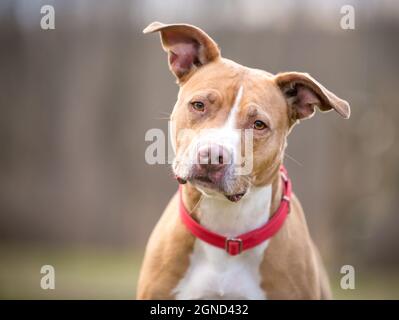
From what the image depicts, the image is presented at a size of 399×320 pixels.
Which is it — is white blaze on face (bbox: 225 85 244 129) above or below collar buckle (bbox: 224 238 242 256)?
above

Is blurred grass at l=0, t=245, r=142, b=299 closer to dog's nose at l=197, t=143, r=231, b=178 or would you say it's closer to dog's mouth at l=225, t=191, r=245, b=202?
dog's mouth at l=225, t=191, r=245, b=202

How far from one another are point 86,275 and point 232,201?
5.40 m

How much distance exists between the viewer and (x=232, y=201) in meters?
4.27

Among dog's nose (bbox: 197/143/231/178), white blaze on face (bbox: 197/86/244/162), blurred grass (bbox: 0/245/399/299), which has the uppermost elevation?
white blaze on face (bbox: 197/86/244/162)

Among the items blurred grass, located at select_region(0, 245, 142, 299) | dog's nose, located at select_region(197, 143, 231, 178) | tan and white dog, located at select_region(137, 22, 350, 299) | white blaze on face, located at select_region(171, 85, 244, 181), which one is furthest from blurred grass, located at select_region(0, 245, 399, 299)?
dog's nose, located at select_region(197, 143, 231, 178)

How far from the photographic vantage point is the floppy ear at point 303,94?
448 centimetres

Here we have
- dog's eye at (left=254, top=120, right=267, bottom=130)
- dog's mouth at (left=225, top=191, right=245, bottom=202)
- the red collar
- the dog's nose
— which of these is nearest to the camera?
the dog's nose

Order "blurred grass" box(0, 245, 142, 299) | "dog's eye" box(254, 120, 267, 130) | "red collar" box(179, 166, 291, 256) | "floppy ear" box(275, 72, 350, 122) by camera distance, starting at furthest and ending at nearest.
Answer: "blurred grass" box(0, 245, 142, 299) → "red collar" box(179, 166, 291, 256) → "floppy ear" box(275, 72, 350, 122) → "dog's eye" box(254, 120, 267, 130)

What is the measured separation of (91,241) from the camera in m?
9.64

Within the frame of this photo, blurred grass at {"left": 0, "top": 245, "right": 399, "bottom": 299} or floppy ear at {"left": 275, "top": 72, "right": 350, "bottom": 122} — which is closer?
floppy ear at {"left": 275, "top": 72, "right": 350, "bottom": 122}

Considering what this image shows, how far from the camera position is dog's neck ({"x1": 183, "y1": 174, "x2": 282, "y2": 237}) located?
4574mm

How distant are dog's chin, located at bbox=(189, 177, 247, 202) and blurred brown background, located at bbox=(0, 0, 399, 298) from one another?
480cm

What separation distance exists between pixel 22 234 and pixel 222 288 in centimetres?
560
